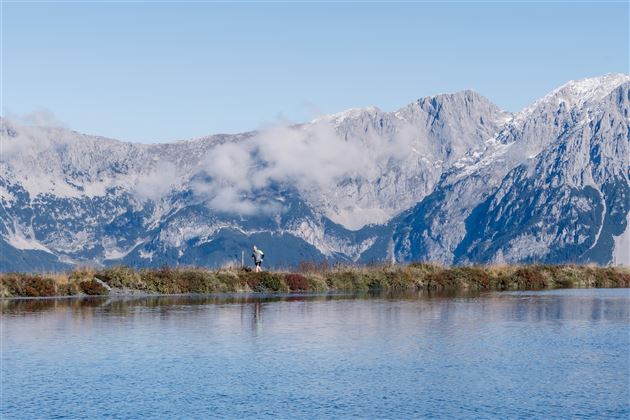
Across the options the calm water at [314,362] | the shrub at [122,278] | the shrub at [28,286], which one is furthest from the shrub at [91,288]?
the calm water at [314,362]

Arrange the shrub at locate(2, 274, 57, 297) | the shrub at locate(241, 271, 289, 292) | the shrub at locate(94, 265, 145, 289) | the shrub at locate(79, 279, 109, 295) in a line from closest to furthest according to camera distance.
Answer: the shrub at locate(2, 274, 57, 297), the shrub at locate(79, 279, 109, 295), the shrub at locate(94, 265, 145, 289), the shrub at locate(241, 271, 289, 292)

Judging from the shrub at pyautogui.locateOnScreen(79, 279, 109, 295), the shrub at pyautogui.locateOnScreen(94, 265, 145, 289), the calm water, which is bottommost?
the calm water

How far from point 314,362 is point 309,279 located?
46.7 m

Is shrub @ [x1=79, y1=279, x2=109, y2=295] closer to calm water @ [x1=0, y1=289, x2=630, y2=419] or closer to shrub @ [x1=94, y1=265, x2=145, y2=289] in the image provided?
shrub @ [x1=94, y1=265, x2=145, y2=289]

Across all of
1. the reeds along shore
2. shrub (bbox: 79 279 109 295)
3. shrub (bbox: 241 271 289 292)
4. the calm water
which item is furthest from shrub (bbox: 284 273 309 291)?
the calm water

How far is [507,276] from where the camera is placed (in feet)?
327

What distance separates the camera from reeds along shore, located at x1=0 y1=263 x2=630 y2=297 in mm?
79062

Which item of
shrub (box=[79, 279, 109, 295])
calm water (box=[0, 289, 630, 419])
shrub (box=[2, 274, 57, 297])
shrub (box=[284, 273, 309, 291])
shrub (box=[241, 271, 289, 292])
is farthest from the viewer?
shrub (box=[284, 273, 309, 291])

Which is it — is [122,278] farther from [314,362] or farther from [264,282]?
[314,362]

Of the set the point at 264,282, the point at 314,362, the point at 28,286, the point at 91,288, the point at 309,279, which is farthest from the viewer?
the point at 309,279

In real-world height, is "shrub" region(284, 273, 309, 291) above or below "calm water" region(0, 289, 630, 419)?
above

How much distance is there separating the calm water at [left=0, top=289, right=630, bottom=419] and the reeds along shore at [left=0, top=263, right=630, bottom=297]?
12.9 m

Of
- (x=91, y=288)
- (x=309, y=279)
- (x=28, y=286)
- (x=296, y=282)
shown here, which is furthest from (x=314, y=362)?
(x=309, y=279)

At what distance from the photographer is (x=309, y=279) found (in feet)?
293
